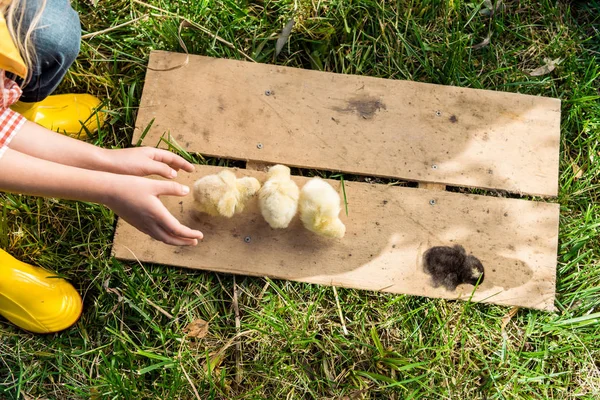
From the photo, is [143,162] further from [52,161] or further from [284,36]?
[284,36]

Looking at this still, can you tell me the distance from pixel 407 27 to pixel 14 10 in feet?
5.34

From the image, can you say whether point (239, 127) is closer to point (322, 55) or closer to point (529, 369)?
point (322, 55)

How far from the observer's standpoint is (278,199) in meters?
2.02

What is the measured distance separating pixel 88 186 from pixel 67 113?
776 mm

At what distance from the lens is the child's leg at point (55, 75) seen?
1.92 metres

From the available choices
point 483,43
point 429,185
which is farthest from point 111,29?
point 483,43

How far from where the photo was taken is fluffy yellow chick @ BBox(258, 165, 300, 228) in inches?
79.7

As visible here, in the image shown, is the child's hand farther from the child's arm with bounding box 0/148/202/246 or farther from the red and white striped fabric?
the red and white striped fabric

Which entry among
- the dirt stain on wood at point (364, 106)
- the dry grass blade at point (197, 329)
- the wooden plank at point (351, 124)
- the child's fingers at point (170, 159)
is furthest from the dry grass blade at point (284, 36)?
the dry grass blade at point (197, 329)

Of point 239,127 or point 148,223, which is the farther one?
point 239,127

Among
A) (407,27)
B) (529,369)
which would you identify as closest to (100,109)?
(407,27)

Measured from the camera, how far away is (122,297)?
2.20 metres

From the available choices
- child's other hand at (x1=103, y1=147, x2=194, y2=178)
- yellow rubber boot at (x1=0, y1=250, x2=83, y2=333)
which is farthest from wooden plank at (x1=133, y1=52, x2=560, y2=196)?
yellow rubber boot at (x1=0, y1=250, x2=83, y2=333)

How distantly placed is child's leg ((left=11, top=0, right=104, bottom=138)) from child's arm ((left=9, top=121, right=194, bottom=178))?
0.20 meters
